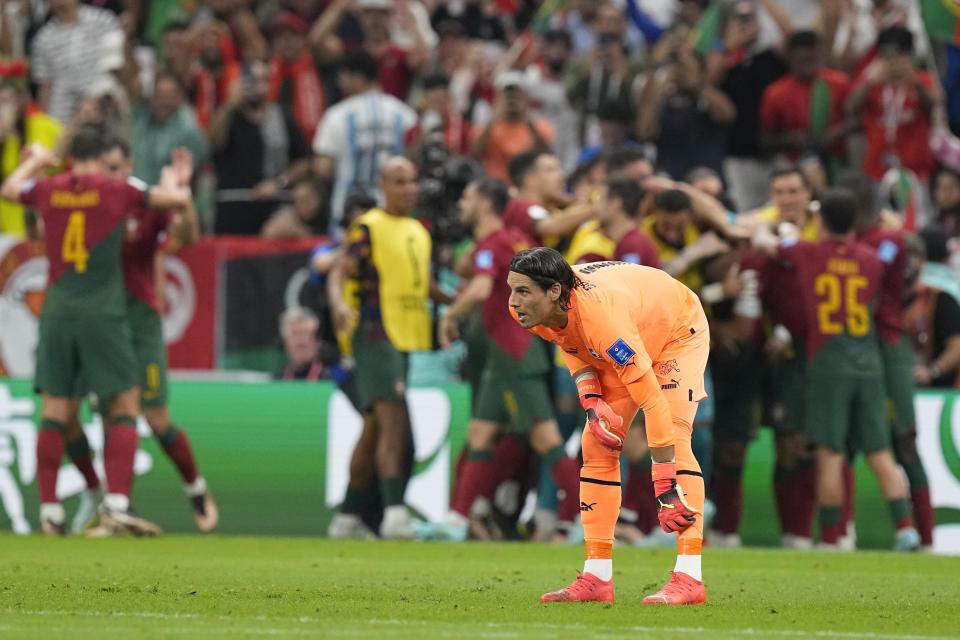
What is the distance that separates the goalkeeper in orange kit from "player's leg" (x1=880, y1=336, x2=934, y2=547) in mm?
5198

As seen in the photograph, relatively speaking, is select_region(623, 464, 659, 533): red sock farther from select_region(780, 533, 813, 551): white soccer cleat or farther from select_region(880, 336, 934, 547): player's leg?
select_region(880, 336, 934, 547): player's leg

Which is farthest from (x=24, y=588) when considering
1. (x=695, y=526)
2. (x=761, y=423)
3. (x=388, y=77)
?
(x=388, y=77)

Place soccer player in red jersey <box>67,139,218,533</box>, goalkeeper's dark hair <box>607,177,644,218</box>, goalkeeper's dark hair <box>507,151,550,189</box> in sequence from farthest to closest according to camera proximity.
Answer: goalkeeper's dark hair <box>507,151,550,189</box>, soccer player in red jersey <box>67,139,218,533</box>, goalkeeper's dark hair <box>607,177,644,218</box>

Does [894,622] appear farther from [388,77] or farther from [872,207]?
[388,77]

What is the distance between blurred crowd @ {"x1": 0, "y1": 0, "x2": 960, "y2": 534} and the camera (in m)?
16.0

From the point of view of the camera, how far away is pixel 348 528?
14.0m

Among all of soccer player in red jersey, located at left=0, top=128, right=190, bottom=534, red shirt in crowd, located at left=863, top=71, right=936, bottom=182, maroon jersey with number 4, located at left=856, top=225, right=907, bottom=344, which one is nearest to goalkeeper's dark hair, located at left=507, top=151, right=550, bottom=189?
maroon jersey with number 4, located at left=856, top=225, right=907, bottom=344

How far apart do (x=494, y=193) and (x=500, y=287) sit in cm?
71

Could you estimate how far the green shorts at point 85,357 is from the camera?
12.6 metres

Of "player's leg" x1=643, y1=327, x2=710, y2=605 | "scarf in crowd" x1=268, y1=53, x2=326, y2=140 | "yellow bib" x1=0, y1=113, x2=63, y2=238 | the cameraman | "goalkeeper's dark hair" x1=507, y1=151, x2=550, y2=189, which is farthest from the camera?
"scarf in crowd" x1=268, y1=53, x2=326, y2=140

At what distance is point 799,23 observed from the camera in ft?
61.4

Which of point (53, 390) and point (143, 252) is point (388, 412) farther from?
point (53, 390)

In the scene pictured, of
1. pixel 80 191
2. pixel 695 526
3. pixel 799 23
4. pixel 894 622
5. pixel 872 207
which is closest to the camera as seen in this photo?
pixel 894 622

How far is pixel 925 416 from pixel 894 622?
22.2ft
